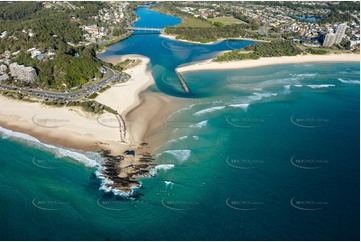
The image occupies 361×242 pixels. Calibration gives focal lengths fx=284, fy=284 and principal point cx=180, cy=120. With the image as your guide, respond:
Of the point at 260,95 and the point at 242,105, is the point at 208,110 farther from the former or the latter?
the point at 260,95

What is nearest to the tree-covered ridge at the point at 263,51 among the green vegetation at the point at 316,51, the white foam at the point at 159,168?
the green vegetation at the point at 316,51

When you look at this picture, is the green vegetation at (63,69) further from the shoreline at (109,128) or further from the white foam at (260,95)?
the white foam at (260,95)

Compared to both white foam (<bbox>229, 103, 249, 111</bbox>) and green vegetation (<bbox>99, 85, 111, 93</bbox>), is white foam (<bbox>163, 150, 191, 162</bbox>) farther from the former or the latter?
green vegetation (<bbox>99, 85, 111, 93</bbox>)

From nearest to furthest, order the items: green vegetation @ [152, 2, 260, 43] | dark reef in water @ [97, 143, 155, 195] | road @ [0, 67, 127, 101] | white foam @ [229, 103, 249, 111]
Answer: dark reef in water @ [97, 143, 155, 195] < white foam @ [229, 103, 249, 111] < road @ [0, 67, 127, 101] < green vegetation @ [152, 2, 260, 43]

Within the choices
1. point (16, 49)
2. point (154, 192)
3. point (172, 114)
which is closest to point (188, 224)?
point (154, 192)

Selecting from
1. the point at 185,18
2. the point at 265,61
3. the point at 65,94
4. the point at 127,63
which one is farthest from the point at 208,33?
the point at 65,94

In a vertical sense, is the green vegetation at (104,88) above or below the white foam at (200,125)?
below

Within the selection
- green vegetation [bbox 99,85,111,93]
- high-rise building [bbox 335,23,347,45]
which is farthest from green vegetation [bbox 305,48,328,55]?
green vegetation [bbox 99,85,111,93]
